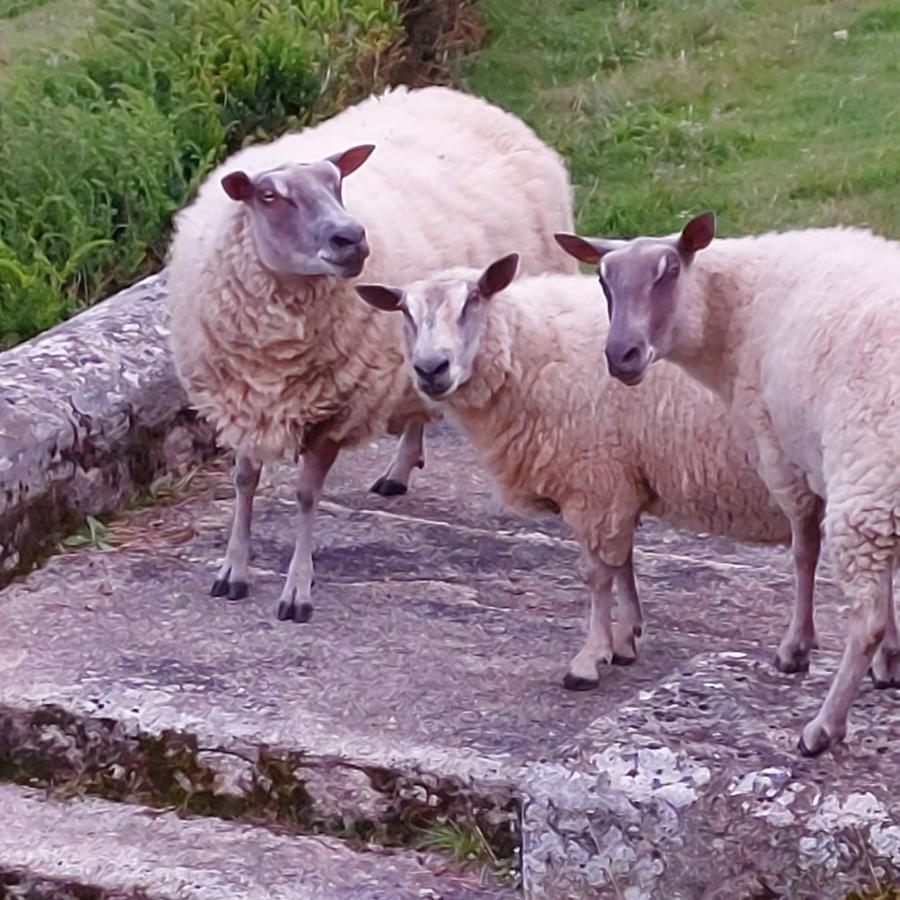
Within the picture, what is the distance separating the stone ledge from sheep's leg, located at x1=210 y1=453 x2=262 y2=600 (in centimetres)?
53

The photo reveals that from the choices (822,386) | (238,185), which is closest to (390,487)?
(238,185)

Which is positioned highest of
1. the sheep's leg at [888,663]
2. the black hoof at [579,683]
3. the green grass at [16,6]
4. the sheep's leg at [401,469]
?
the green grass at [16,6]

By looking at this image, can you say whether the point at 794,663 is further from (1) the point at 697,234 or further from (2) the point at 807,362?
(1) the point at 697,234

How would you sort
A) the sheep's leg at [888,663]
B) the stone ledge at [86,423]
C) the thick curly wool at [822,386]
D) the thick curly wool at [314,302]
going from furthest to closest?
the stone ledge at [86,423] → the thick curly wool at [314,302] → the sheep's leg at [888,663] → the thick curly wool at [822,386]

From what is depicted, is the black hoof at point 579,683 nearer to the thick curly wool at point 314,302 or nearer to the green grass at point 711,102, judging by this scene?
the thick curly wool at point 314,302

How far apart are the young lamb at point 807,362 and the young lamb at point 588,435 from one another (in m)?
0.19

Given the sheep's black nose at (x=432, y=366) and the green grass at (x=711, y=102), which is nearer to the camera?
the sheep's black nose at (x=432, y=366)

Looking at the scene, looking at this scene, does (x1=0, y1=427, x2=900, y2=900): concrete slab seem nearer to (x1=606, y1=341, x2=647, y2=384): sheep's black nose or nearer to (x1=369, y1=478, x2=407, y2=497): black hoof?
(x1=369, y1=478, x2=407, y2=497): black hoof

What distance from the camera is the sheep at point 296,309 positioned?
4.88m

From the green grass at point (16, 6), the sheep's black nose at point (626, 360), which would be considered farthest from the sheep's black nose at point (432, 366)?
the green grass at point (16, 6)

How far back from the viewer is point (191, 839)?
4125 mm

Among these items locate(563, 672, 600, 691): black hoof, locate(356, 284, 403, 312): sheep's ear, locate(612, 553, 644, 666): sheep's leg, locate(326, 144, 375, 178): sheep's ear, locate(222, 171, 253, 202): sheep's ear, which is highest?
locate(326, 144, 375, 178): sheep's ear

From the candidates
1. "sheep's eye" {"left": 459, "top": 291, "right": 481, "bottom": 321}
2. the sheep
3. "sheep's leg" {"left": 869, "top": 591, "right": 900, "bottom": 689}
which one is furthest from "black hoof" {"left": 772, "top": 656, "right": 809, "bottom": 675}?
the sheep

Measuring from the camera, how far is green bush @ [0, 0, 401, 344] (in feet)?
21.3
